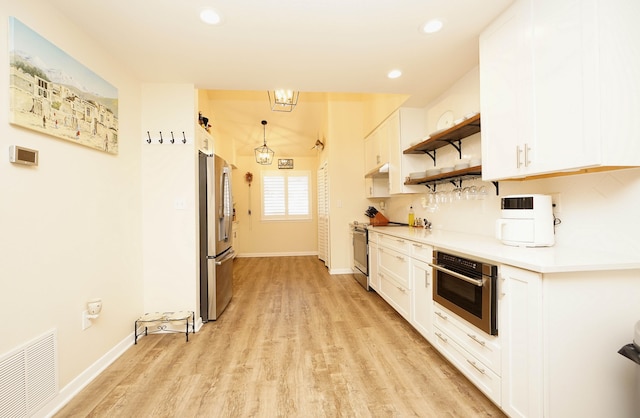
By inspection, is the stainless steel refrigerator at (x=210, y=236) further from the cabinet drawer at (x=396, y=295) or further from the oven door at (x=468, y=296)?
the oven door at (x=468, y=296)

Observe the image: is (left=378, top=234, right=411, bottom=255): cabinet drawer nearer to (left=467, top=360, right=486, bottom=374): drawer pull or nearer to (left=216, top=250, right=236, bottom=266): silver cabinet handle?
(left=467, top=360, right=486, bottom=374): drawer pull

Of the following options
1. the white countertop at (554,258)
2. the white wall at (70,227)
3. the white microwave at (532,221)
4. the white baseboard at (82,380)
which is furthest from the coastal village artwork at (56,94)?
the white microwave at (532,221)

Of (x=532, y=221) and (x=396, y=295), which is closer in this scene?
(x=532, y=221)

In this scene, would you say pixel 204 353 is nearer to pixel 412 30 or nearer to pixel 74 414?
pixel 74 414

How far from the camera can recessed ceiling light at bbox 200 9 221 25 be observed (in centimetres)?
162

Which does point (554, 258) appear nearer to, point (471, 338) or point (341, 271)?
point (471, 338)

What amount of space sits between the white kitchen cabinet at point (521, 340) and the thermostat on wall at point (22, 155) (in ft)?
8.49

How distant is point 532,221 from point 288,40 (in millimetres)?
2030

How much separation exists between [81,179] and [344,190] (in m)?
Answer: 3.60

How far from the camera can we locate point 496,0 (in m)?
1.58

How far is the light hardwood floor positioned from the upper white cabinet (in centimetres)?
148

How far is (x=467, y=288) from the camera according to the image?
1.66 metres

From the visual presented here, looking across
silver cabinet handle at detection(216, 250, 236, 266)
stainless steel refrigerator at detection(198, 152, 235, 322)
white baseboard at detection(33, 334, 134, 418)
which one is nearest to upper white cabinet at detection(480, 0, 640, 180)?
stainless steel refrigerator at detection(198, 152, 235, 322)

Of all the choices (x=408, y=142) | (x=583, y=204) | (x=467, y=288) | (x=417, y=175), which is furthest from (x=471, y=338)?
(x=408, y=142)
